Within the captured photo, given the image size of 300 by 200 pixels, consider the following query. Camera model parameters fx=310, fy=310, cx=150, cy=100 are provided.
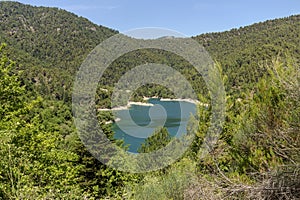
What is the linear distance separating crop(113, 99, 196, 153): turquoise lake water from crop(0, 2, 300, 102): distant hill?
6.96 m

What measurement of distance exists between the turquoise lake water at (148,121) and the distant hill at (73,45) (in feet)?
22.8

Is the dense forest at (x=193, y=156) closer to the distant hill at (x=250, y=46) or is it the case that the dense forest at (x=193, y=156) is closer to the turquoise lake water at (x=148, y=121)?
the turquoise lake water at (x=148, y=121)

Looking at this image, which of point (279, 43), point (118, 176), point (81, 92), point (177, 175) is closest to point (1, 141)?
point (177, 175)

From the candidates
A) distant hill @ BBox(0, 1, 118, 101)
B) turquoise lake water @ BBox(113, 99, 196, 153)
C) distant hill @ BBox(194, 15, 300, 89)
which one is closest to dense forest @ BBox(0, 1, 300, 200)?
turquoise lake water @ BBox(113, 99, 196, 153)

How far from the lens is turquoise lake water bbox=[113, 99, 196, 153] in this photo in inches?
1335

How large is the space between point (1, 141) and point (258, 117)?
3870 mm

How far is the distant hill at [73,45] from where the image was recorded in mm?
55094

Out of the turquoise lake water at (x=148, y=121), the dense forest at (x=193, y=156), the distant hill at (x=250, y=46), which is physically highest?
the distant hill at (x=250, y=46)

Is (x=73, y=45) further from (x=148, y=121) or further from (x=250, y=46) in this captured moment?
(x=148, y=121)

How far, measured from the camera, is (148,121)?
41.2 meters

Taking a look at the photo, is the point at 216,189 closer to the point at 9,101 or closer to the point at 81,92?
the point at 9,101

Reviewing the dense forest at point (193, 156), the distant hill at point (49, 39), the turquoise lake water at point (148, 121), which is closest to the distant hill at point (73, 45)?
the distant hill at point (49, 39)

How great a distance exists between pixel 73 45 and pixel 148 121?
6007 cm

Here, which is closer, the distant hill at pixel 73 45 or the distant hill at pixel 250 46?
the distant hill at pixel 250 46
